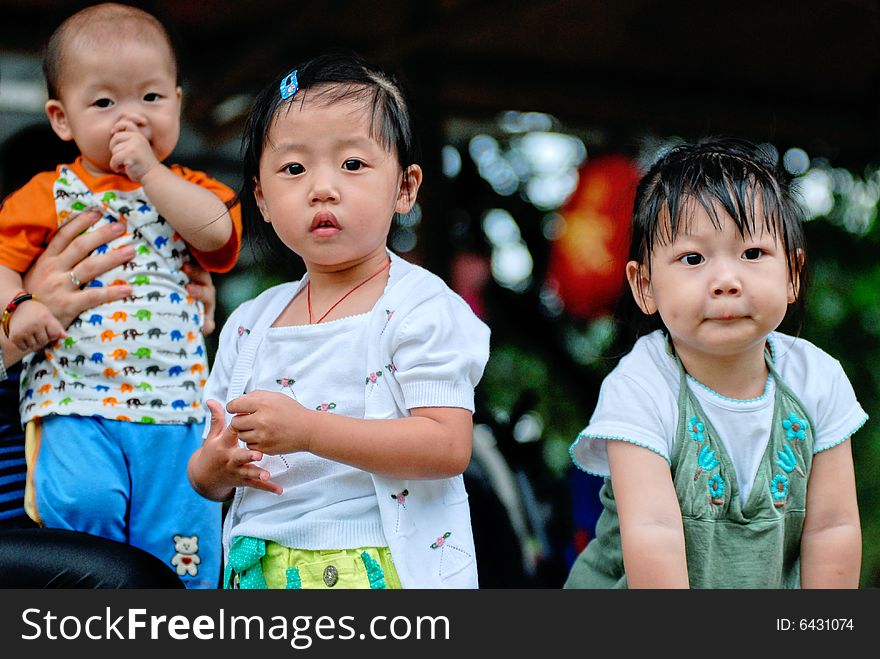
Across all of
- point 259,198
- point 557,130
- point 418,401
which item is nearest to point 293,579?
point 418,401

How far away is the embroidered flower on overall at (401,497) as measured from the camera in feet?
4.25

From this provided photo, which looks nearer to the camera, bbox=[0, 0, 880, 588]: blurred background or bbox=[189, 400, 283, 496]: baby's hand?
bbox=[189, 400, 283, 496]: baby's hand

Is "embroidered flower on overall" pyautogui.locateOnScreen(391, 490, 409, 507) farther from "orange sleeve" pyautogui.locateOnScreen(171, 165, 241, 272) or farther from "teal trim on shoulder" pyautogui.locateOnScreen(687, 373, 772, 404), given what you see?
"orange sleeve" pyautogui.locateOnScreen(171, 165, 241, 272)

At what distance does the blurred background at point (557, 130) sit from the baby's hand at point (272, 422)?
4.60 ft

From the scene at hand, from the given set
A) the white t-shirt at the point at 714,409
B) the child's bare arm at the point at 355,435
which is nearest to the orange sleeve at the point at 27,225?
the child's bare arm at the point at 355,435

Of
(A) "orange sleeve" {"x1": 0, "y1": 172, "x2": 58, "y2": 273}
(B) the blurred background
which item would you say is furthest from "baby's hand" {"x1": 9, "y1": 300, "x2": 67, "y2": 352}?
(B) the blurred background

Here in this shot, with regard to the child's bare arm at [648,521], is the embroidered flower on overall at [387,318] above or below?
above

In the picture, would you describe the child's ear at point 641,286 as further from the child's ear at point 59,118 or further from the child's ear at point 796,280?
the child's ear at point 59,118

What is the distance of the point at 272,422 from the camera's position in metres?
1.21

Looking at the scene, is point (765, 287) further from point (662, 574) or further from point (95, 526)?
point (95, 526)

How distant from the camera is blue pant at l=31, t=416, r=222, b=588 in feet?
4.90

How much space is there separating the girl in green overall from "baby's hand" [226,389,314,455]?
0.40m

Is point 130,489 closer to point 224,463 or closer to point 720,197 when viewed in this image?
point 224,463

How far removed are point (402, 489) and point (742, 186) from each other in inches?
24.0
